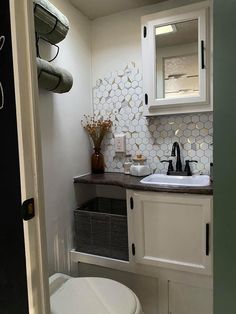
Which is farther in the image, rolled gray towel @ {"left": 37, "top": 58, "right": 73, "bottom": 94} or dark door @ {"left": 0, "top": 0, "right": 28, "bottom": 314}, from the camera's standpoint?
rolled gray towel @ {"left": 37, "top": 58, "right": 73, "bottom": 94}

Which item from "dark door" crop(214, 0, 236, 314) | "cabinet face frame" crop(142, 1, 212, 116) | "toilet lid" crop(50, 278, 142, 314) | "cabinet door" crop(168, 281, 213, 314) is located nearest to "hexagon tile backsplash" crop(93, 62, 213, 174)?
"cabinet face frame" crop(142, 1, 212, 116)

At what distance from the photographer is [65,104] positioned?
1.87 meters

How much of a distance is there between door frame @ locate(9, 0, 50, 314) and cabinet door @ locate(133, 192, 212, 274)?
826 millimetres

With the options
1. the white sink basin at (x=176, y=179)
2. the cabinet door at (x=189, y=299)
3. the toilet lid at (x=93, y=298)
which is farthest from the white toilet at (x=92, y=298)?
the white sink basin at (x=176, y=179)

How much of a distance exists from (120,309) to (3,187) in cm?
81

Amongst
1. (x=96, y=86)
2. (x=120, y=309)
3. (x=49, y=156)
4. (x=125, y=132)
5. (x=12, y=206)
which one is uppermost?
(x=96, y=86)

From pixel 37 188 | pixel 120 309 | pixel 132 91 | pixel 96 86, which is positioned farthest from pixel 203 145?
pixel 37 188

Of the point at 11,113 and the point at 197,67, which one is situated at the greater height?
the point at 197,67

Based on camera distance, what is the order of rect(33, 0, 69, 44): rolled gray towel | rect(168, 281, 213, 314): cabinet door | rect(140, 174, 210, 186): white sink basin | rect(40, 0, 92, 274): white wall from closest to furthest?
rect(33, 0, 69, 44): rolled gray towel → rect(168, 281, 213, 314): cabinet door → rect(40, 0, 92, 274): white wall → rect(140, 174, 210, 186): white sink basin

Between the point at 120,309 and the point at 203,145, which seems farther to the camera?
the point at 203,145

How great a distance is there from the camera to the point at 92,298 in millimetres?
1306

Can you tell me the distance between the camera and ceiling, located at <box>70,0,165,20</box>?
192cm

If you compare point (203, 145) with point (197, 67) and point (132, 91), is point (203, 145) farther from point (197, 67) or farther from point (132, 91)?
point (132, 91)

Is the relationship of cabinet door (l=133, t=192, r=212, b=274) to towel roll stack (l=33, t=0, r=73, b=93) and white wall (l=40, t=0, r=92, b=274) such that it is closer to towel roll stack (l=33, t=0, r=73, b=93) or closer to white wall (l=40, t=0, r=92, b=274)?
white wall (l=40, t=0, r=92, b=274)
